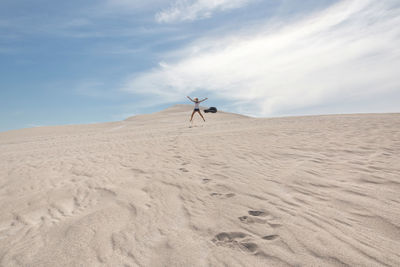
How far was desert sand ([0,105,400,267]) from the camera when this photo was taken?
2.32 m

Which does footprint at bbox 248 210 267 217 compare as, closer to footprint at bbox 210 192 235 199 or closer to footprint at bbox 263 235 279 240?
footprint at bbox 263 235 279 240

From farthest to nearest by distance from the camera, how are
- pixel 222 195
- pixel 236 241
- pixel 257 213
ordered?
pixel 222 195
pixel 257 213
pixel 236 241

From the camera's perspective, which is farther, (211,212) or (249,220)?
(211,212)

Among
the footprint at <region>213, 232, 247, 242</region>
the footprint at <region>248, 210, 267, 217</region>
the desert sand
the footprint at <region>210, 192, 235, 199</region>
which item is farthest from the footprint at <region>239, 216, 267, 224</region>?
the footprint at <region>210, 192, 235, 199</region>

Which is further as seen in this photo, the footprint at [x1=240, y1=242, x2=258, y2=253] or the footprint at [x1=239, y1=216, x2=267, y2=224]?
the footprint at [x1=239, y1=216, x2=267, y2=224]

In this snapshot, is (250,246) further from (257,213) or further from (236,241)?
(257,213)

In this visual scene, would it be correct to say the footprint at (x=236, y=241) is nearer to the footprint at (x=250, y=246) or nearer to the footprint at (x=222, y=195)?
the footprint at (x=250, y=246)

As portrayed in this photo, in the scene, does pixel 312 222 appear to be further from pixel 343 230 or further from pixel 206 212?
pixel 206 212

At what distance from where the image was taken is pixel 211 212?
3.21m

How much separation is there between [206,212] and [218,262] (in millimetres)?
1061

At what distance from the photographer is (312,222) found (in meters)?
2.77

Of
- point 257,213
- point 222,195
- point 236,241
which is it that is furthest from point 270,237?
point 222,195

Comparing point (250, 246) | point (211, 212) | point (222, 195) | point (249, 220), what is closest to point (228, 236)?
point (250, 246)

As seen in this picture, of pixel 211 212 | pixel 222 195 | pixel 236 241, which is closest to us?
pixel 236 241
